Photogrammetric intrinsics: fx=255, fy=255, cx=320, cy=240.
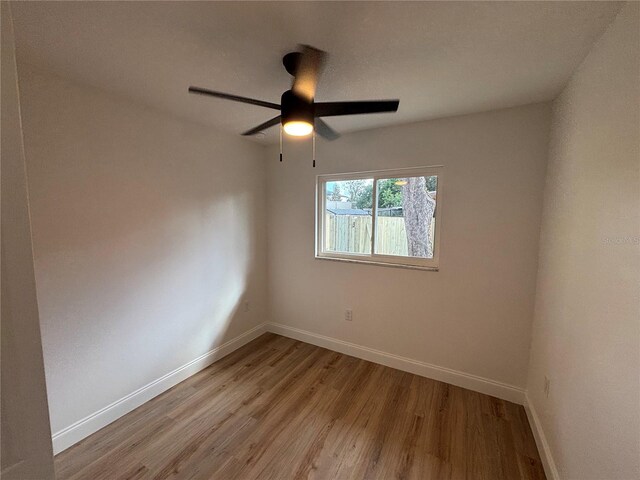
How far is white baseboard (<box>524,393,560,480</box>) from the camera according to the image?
1.41m

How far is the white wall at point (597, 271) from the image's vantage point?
36.5 inches

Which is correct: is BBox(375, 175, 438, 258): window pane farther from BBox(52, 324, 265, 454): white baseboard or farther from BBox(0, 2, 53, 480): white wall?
BBox(0, 2, 53, 480): white wall

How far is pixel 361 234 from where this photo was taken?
8.94 feet

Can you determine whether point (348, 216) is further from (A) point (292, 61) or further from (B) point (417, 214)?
(A) point (292, 61)

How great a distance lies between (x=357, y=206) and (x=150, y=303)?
2084 mm

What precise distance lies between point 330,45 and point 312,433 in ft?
7.77

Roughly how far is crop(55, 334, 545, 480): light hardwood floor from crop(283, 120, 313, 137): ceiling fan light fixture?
197cm

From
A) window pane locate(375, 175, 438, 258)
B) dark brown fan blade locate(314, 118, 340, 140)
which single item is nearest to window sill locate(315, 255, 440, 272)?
window pane locate(375, 175, 438, 258)

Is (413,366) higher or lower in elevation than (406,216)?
lower

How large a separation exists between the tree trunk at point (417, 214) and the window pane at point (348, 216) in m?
0.37

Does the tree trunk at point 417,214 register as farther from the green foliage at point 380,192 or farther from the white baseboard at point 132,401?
the white baseboard at point 132,401

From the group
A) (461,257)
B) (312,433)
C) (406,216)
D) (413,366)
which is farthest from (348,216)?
(312,433)

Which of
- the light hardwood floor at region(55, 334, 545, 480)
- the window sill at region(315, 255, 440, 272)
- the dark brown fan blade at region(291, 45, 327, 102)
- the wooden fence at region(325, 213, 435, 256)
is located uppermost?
the dark brown fan blade at region(291, 45, 327, 102)

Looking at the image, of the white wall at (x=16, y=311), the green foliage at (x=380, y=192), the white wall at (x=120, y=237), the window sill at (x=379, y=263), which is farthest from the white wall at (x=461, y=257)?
the white wall at (x=16, y=311)
